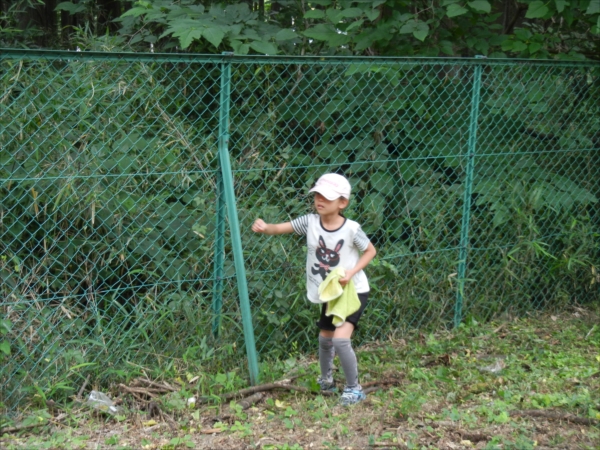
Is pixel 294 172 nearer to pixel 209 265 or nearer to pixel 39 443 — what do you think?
pixel 209 265

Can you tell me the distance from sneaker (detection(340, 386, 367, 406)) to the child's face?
39.1 inches

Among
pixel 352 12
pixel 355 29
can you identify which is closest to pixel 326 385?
pixel 352 12

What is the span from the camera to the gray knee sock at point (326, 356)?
13.7 feet

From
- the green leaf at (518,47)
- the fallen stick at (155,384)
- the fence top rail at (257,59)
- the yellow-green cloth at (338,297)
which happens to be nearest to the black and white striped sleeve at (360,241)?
the yellow-green cloth at (338,297)

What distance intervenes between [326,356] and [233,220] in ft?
3.05

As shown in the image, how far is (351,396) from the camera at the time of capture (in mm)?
4090

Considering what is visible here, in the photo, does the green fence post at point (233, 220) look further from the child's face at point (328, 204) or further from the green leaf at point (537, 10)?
the green leaf at point (537, 10)

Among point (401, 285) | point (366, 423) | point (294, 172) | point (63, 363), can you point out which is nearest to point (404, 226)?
point (401, 285)

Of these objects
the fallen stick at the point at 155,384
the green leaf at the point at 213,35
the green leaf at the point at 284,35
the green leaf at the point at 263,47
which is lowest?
the fallen stick at the point at 155,384

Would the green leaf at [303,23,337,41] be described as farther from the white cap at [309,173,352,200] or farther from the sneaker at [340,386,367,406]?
the sneaker at [340,386,367,406]

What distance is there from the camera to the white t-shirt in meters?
4.01

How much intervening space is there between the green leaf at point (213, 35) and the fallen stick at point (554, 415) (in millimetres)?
2878

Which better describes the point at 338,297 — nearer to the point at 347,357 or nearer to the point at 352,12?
the point at 347,357

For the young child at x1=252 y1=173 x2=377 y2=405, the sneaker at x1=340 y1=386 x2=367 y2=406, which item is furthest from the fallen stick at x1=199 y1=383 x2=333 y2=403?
the young child at x1=252 y1=173 x2=377 y2=405
